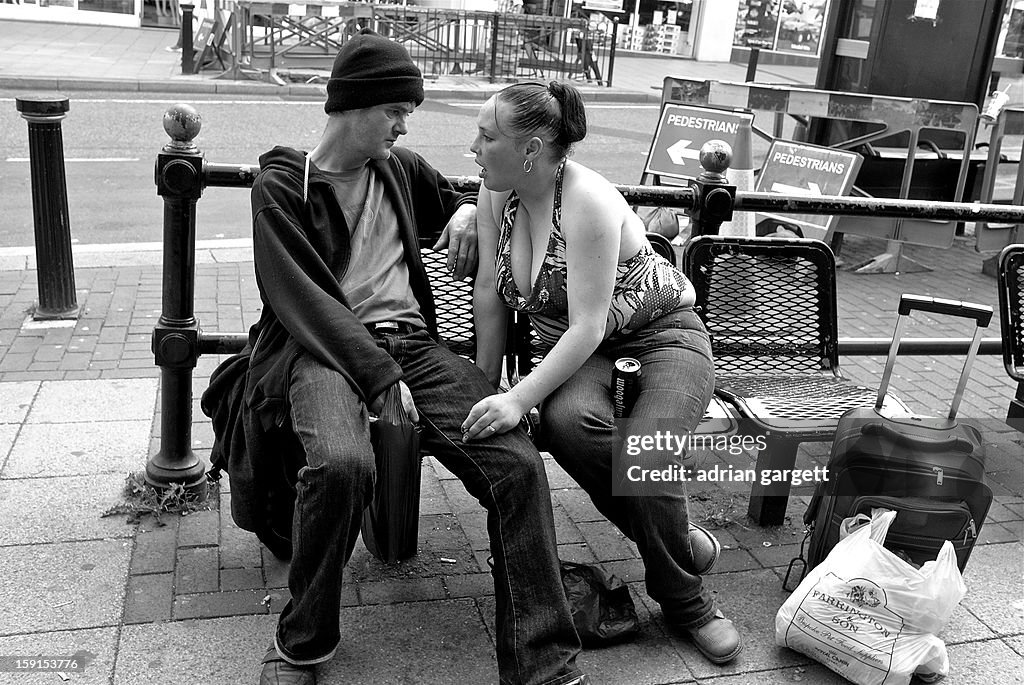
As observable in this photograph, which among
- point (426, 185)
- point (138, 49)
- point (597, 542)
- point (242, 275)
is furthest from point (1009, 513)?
point (138, 49)

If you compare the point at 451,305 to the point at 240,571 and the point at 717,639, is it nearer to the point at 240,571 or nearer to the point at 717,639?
the point at 240,571

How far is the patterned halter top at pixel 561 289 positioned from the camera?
2943 mm

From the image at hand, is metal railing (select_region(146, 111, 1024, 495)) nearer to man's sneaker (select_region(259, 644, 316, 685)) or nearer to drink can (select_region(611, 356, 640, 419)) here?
drink can (select_region(611, 356, 640, 419))

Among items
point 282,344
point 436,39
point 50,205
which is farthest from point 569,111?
point 436,39

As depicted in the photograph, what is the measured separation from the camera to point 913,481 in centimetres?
285

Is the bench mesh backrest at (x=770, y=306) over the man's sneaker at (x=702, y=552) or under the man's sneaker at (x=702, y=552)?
over

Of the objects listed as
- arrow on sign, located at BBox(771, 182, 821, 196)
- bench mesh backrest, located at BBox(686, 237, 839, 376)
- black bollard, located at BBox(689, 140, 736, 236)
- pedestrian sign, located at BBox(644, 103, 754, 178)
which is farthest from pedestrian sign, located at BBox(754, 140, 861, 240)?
black bollard, located at BBox(689, 140, 736, 236)

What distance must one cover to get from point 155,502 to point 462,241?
1.34 meters

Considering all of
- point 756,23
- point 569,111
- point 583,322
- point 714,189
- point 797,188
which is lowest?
point 797,188

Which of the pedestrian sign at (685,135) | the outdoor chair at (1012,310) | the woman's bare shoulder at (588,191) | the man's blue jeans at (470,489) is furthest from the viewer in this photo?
the pedestrian sign at (685,135)

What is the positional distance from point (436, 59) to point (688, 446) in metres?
15.7

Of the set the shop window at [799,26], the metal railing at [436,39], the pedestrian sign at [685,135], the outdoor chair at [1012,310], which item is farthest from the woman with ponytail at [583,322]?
the shop window at [799,26]

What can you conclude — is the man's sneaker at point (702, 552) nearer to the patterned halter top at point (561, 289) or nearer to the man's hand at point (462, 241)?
the patterned halter top at point (561, 289)

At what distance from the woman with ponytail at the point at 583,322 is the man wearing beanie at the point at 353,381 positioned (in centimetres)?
15
